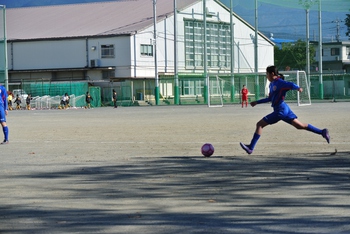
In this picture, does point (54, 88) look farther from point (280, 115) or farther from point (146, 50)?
point (280, 115)

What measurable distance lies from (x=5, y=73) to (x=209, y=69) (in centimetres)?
2492

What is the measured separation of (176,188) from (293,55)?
91476mm

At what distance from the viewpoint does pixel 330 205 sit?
8555mm

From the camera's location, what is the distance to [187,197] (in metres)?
9.41

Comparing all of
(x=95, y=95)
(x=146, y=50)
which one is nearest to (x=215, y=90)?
(x=146, y=50)

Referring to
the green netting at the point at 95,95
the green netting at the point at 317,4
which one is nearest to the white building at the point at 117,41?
the green netting at the point at 95,95

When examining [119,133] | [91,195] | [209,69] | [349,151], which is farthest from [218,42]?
[91,195]

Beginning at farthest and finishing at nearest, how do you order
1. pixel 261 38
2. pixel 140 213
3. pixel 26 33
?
1. pixel 261 38
2. pixel 26 33
3. pixel 140 213

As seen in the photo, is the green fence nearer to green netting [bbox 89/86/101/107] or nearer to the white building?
green netting [bbox 89/86/101/107]

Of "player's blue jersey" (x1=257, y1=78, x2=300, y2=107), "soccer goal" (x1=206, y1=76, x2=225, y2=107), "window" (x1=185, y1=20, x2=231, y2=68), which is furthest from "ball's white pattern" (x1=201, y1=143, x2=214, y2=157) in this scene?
"window" (x1=185, y1=20, x2=231, y2=68)

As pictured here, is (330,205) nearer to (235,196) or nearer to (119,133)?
(235,196)

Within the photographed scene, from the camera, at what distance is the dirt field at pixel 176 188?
761 centimetres

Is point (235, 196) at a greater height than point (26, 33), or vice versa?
point (26, 33)

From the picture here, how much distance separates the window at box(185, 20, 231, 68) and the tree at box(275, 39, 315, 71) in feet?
64.4
